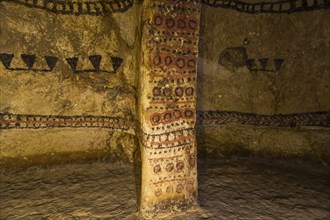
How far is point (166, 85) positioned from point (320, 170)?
199 cm

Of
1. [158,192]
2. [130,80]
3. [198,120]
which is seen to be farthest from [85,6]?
[158,192]

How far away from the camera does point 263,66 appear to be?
9.05ft

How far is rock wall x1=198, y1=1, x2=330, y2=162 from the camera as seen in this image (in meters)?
2.64

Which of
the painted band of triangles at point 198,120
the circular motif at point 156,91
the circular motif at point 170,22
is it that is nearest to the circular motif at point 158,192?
the circular motif at point 156,91

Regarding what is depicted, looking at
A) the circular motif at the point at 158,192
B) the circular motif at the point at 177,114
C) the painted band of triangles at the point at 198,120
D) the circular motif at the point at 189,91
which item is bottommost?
the circular motif at the point at 158,192

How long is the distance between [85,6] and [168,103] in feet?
3.98

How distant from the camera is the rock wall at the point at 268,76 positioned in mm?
2645

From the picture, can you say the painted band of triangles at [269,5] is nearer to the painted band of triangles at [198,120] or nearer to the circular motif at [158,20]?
the painted band of triangles at [198,120]

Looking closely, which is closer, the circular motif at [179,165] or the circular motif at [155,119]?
the circular motif at [155,119]

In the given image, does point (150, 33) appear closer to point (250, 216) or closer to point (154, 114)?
point (154, 114)

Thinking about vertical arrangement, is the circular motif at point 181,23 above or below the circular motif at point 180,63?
above

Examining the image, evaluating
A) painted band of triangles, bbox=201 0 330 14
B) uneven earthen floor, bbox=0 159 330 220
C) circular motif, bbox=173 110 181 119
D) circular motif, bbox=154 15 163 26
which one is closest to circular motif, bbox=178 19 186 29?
circular motif, bbox=154 15 163 26

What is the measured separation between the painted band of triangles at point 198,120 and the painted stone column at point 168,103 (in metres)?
0.83

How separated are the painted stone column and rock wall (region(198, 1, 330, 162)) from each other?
1.01m
